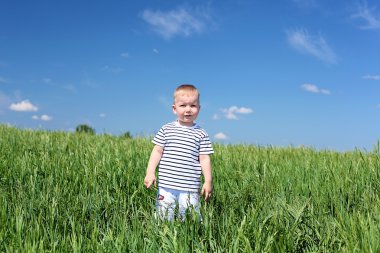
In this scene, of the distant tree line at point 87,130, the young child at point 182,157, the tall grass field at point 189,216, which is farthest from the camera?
the distant tree line at point 87,130

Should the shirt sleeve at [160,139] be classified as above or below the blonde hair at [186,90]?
below

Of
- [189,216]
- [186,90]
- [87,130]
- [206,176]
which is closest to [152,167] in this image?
[206,176]

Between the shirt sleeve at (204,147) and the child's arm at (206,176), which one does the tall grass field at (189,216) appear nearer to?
the child's arm at (206,176)

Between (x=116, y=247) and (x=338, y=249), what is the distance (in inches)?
54.5

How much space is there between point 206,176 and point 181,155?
298 millimetres

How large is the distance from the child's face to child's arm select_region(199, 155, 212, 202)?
378 millimetres

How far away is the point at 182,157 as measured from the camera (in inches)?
160

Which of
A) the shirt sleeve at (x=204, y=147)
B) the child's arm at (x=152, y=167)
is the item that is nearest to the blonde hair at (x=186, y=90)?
the shirt sleeve at (x=204, y=147)

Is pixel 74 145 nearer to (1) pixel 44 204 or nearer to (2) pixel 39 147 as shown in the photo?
(2) pixel 39 147

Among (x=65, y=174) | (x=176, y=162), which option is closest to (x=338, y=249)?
(x=176, y=162)

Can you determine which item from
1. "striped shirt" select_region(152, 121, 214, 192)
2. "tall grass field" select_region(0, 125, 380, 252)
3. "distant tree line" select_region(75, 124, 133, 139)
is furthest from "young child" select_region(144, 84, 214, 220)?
"distant tree line" select_region(75, 124, 133, 139)

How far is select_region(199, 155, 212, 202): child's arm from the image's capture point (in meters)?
4.03

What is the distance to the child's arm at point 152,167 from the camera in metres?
4.08

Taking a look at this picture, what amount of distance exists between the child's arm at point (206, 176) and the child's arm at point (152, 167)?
389 millimetres
